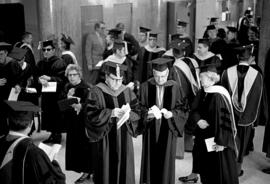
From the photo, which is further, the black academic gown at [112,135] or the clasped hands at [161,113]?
the clasped hands at [161,113]

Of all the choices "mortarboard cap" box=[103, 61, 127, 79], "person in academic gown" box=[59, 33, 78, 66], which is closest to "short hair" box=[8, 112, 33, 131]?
"mortarboard cap" box=[103, 61, 127, 79]

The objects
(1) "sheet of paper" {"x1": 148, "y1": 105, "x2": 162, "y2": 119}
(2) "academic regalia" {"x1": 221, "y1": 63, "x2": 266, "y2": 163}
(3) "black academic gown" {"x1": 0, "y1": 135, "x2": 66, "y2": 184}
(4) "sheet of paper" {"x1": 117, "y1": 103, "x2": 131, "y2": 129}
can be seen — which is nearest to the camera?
(3) "black academic gown" {"x1": 0, "y1": 135, "x2": 66, "y2": 184}

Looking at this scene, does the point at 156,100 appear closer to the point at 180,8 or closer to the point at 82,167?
the point at 82,167

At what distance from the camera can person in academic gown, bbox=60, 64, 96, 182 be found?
5.84 metres

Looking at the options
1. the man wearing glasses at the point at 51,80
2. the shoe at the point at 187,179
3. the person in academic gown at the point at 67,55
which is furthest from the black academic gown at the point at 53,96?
the shoe at the point at 187,179

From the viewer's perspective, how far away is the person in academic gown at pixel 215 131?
5.02 m

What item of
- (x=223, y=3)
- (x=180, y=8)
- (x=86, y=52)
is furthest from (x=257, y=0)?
(x=86, y=52)

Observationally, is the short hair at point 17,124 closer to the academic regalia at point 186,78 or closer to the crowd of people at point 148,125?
the crowd of people at point 148,125

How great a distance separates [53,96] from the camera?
764cm

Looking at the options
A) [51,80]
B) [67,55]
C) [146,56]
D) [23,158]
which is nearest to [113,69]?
[23,158]

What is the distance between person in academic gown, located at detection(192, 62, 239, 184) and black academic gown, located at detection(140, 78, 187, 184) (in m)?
0.28

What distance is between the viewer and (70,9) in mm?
10609

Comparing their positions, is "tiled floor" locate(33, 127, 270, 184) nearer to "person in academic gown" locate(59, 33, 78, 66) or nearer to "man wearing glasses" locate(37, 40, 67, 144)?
"man wearing glasses" locate(37, 40, 67, 144)

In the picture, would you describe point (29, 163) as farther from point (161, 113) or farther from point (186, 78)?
point (186, 78)
